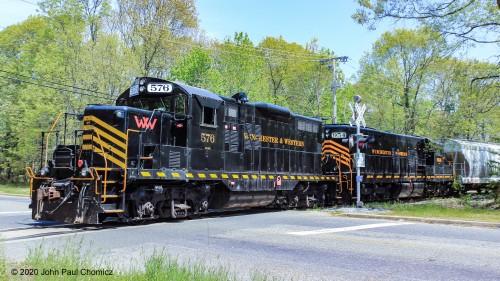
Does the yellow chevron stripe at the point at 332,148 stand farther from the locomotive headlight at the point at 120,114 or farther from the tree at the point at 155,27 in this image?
the tree at the point at 155,27

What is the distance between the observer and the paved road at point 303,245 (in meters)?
6.68

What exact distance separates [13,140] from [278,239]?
37610 mm

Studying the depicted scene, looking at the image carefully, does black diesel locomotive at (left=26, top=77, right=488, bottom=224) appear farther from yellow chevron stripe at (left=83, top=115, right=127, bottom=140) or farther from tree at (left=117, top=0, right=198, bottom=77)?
tree at (left=117, top=0, right=198, bottom=77)

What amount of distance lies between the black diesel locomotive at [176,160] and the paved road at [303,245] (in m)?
0.81

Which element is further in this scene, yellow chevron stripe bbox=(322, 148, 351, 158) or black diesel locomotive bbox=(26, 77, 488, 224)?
yellow chevron stripe bbox=(322, 148, 351, 158)

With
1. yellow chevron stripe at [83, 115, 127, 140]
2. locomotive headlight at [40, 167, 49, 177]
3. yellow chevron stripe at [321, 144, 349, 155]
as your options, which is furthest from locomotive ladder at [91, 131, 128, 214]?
yellow chevron stripe at [321, 144, 349, 155]

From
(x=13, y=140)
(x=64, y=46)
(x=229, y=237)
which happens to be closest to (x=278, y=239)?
(x=229, y=237)

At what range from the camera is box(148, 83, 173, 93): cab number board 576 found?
13.0m

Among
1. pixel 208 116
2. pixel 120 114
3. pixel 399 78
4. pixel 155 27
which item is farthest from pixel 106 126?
pixel 399 78

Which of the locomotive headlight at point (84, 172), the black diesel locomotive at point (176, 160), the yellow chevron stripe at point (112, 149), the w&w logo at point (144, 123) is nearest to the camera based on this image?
the locomotive headlight at point (84, 172)

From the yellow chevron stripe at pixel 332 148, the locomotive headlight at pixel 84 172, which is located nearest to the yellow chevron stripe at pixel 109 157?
the locomotive headlight at pixel 84 172

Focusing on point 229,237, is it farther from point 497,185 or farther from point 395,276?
point 497,185

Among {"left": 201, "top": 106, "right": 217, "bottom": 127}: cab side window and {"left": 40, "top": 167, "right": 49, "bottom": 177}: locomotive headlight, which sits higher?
{"left": 201, "top": 106, "right": 217, "bottom": 127}: cab side window

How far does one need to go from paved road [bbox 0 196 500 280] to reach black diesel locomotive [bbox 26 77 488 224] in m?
0.81
